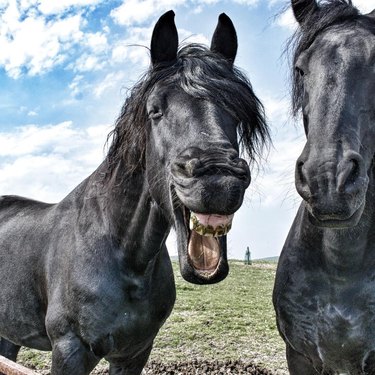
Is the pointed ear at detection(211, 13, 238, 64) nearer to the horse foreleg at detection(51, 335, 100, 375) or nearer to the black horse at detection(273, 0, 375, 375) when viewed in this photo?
the black horse at detection(273, 0, 375, 375)

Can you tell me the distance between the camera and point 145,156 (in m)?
3.56

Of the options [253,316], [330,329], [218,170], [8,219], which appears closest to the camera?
[218,170]

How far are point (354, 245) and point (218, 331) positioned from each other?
18.9 feet

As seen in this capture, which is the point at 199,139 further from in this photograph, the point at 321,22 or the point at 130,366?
the point at 130,366

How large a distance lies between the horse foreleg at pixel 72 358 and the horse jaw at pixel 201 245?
1.10m

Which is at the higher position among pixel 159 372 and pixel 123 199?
pixel 123 199

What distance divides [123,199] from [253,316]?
22.1ft

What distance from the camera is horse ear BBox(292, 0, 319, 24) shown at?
11.5 ft

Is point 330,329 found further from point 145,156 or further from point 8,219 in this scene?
point 8,219

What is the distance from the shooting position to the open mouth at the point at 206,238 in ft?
9.38

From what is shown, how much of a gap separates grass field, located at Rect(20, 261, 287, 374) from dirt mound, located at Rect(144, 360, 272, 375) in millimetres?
239

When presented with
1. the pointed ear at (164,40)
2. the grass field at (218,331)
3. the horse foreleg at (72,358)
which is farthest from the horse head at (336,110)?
the grass field at (218,331)

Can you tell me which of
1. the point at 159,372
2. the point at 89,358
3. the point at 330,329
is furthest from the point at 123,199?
the point at 159,372

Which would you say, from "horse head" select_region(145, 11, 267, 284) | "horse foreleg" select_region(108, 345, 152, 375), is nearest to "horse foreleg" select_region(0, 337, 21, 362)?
"horse foreleg" select_region(108, 345, 152, 375)
